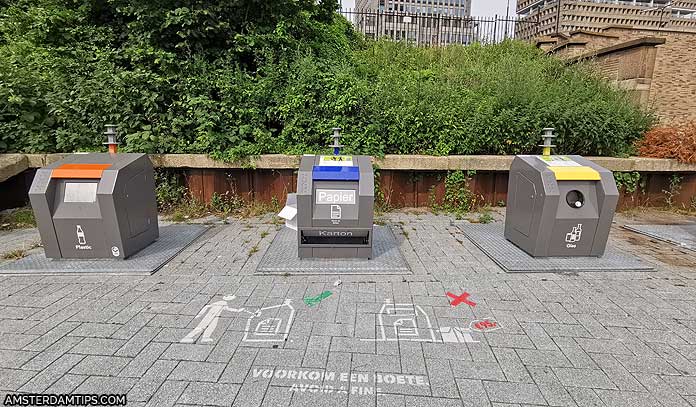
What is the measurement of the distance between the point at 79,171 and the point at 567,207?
5.34 meters

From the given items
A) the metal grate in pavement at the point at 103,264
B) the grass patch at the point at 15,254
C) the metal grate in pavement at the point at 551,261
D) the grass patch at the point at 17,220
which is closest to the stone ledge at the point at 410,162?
the grass patch at the point at 17,220

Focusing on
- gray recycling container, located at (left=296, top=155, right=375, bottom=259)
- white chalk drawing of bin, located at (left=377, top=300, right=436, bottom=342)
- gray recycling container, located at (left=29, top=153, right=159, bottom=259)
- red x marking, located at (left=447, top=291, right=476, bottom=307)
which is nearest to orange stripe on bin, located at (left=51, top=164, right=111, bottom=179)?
gray recycling container, located at (left=29, top=153, right=159, bottom=259)

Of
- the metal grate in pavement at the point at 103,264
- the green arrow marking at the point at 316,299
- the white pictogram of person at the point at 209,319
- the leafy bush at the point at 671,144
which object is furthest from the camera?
the leafy bush at the point at 671,144

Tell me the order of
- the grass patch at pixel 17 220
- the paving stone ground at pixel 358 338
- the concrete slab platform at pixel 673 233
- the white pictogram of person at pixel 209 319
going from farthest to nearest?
1. the grass patch at pixel 17 220
2. the concrete slab platform at pixel 673 233
3. the white pictogram of person at pixel 209 319
4. the paving stone ground at pixel 358 338

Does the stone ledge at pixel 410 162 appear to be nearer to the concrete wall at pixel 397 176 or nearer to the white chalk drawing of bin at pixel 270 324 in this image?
the concrete wall at pixel 397 176

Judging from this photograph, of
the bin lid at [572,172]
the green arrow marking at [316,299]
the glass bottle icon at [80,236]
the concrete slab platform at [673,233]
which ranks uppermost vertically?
the bin lid at [572,172]

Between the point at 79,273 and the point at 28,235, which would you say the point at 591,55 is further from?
the point at 28,235

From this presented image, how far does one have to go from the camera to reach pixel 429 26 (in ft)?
42.1

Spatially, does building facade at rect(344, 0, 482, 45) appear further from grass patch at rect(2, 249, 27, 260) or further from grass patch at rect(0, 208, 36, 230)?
grass patch at rect(2, 249, 27, 260)

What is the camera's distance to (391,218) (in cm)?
596

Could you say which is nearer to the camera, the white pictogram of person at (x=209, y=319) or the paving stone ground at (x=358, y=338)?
the paving stone ground at (x=358, y=338)

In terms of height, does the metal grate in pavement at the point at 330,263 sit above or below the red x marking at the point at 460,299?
above

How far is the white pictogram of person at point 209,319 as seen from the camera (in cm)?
273

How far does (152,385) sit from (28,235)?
442cm
